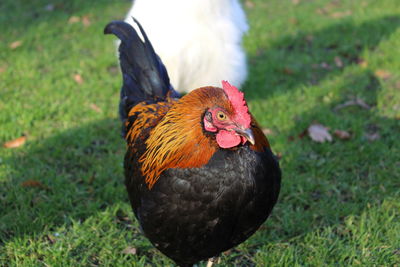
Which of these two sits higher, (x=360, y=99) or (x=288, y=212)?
(x=288, y=212)

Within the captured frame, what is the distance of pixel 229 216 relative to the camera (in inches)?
93.9

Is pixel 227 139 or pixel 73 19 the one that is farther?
pixel 73 19

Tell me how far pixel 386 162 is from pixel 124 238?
2545 millimetres

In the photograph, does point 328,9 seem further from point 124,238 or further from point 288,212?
point 124,238

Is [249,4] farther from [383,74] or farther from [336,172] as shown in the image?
[336,172]

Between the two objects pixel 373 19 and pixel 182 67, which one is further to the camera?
pixel 373 19

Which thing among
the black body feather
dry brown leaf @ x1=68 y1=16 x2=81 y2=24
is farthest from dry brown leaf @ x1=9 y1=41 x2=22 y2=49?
the black body feather

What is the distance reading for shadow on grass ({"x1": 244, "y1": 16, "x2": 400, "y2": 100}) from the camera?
19.1 ft

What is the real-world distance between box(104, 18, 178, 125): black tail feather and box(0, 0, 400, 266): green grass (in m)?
0.94

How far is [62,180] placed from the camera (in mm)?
4004

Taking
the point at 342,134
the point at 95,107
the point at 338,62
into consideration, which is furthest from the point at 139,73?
the point at 338,62

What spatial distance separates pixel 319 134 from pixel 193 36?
5.51ft

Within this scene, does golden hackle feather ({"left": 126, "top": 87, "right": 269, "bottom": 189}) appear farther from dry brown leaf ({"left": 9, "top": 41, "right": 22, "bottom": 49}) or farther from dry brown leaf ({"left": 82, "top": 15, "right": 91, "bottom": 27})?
dry brown leaf ({"left": 82, "top": 15, "right": 91, "bottom": 27})

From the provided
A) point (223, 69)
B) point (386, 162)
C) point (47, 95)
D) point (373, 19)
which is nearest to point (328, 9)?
point (373, 19)
